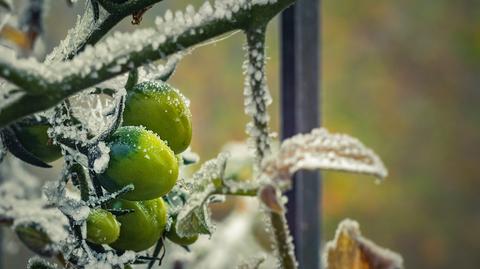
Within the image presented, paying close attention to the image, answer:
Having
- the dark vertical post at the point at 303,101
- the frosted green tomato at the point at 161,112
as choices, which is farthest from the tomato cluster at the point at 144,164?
the dark vertical post at the point at 303,101

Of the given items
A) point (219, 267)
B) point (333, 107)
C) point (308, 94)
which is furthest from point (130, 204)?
point (333, 107)

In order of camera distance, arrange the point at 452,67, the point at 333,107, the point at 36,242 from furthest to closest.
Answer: the point at 452,67
the point at 333,107
the point at 36,242

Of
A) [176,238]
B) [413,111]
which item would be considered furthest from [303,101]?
[413,111]

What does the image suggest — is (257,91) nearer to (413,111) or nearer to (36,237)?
(36,237)

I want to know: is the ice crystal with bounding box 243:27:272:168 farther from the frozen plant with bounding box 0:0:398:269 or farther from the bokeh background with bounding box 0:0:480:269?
the bokeh background with bounding box 0:0:480:269

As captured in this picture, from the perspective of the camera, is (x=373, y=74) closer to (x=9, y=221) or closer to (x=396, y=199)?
(x=396, y=199)

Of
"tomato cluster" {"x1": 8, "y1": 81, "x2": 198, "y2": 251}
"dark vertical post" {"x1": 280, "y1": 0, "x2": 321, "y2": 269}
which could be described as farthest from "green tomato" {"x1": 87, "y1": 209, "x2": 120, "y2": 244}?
"dark vertical post" {"x1": 280, "y1": 0, "x2": 321, "y2": 269}
